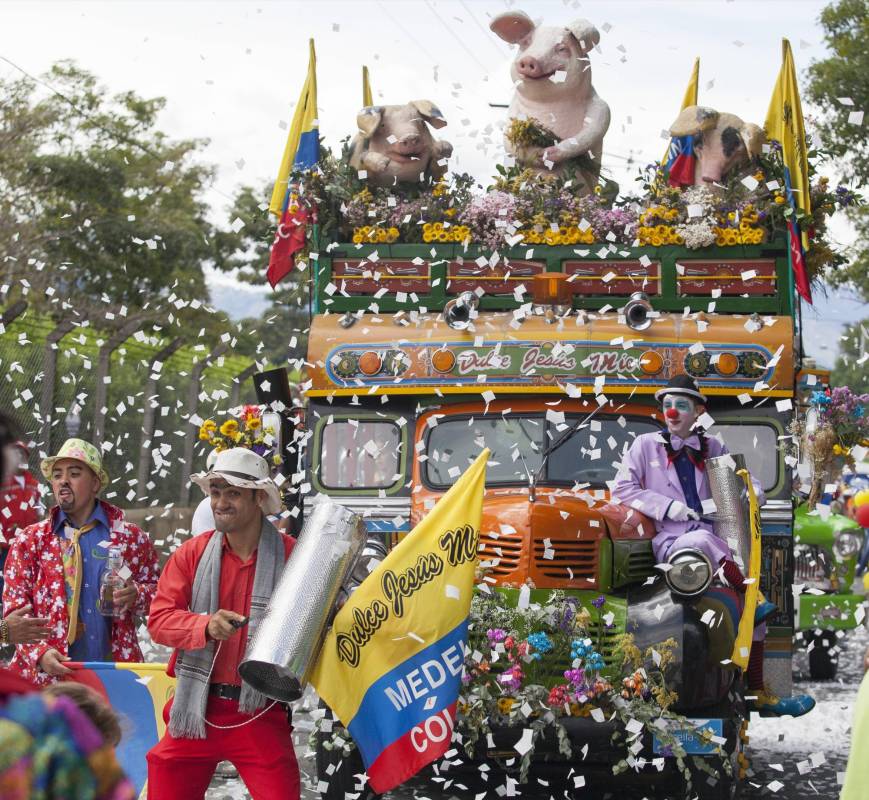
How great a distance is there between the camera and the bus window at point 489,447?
8531mm


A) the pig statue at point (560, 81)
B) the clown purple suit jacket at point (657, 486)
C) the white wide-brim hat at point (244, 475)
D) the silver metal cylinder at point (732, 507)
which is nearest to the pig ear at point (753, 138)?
the pig statue at point (560, 81)

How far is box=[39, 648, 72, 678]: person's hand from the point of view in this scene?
20.4 ft

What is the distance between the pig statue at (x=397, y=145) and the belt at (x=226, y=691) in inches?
201

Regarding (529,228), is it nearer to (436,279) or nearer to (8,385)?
(436,279)

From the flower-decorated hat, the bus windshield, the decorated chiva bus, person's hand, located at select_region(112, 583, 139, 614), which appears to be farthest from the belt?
the bus windshield

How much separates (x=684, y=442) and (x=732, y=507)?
0.62 meters

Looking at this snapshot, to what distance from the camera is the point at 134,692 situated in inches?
247

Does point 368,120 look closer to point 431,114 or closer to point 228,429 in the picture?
point 431,114

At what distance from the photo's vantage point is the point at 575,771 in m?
7.38

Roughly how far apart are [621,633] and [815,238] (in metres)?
3.70

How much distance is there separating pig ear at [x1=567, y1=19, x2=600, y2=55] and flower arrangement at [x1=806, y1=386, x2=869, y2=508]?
10.4 ft

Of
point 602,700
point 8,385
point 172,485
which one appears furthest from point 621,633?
point 172,485

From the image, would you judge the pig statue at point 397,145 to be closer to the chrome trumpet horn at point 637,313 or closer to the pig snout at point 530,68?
the pig snout at point 530,68

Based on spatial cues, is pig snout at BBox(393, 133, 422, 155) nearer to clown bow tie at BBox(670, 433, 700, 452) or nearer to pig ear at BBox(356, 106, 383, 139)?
pig ear at BBox(356, 106, 383, 139)
